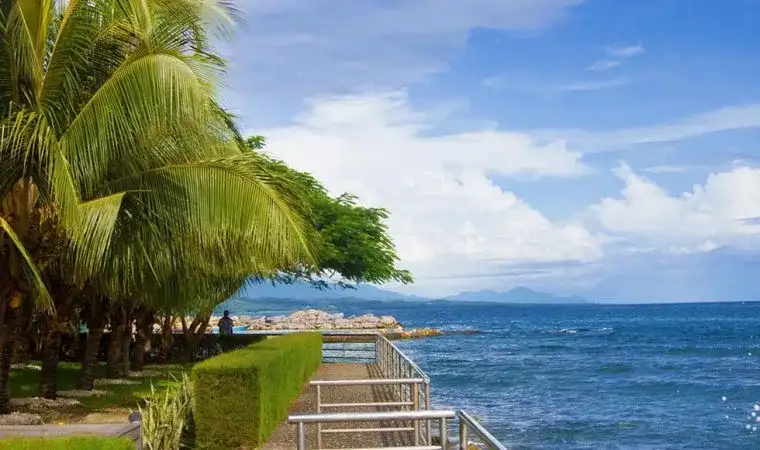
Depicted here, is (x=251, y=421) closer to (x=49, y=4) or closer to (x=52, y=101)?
(x=52, y=101)

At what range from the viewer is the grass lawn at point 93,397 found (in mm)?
15102

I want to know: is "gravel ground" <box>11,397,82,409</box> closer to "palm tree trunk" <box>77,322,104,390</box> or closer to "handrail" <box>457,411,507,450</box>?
"palm tree trunk" <box>77,322,104,390</box>

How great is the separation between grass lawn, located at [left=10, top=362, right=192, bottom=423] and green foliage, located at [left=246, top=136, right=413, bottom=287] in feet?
21.2

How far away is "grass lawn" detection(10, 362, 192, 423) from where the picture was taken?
49.5ft

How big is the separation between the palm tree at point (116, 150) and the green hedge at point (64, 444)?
551 centimetres

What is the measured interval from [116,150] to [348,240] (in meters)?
18.7

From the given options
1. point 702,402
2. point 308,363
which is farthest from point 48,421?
point 702,402

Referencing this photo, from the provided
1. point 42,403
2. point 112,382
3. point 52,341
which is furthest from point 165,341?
point 42,403

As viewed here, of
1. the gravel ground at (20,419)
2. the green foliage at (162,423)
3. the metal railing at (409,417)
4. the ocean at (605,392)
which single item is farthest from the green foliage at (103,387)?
the ocean at (605,392)

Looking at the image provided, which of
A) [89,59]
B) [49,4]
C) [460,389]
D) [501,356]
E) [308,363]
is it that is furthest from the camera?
[501,356]

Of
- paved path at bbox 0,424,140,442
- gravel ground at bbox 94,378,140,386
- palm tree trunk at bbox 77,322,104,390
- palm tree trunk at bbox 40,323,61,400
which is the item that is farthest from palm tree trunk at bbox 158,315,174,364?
paved path at bbox 0,424,140,442

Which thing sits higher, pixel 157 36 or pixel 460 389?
pixel 157 36

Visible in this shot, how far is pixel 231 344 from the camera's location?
31.2 metres

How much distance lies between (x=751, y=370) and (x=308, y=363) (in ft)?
103
